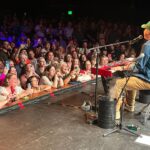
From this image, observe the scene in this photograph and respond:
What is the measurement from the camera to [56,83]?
611 centimetres

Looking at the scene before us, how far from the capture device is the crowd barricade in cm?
489

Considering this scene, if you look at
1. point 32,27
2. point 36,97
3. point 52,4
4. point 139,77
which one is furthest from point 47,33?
point 139,77

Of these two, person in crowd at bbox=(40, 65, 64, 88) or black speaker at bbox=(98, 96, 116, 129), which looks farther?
person in crowd at bbox=(40, 65, 64, 88)

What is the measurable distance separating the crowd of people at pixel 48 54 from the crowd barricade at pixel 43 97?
0.10 m

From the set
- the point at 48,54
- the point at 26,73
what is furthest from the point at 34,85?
the point at 48,54

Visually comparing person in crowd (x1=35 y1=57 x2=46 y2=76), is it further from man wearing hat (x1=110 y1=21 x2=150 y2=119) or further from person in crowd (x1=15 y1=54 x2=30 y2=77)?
man wearing hat (x1=110 y1=21 x2=150 y2=119)

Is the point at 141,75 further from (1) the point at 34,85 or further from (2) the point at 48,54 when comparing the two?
(2) the point at 48,54

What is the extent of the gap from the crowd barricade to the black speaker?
4.70 feet

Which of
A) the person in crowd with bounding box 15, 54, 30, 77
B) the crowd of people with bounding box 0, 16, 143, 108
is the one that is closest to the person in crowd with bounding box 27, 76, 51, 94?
the crowd of people with bounding box 0, 16, 143, 108

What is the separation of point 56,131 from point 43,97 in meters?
1.52

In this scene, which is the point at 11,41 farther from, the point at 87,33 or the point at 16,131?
the point at 16,131

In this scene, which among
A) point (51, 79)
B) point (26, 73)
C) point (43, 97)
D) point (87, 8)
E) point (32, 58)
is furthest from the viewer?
point (87, 8)

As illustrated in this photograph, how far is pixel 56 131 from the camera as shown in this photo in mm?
4094

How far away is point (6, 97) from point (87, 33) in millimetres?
6640
